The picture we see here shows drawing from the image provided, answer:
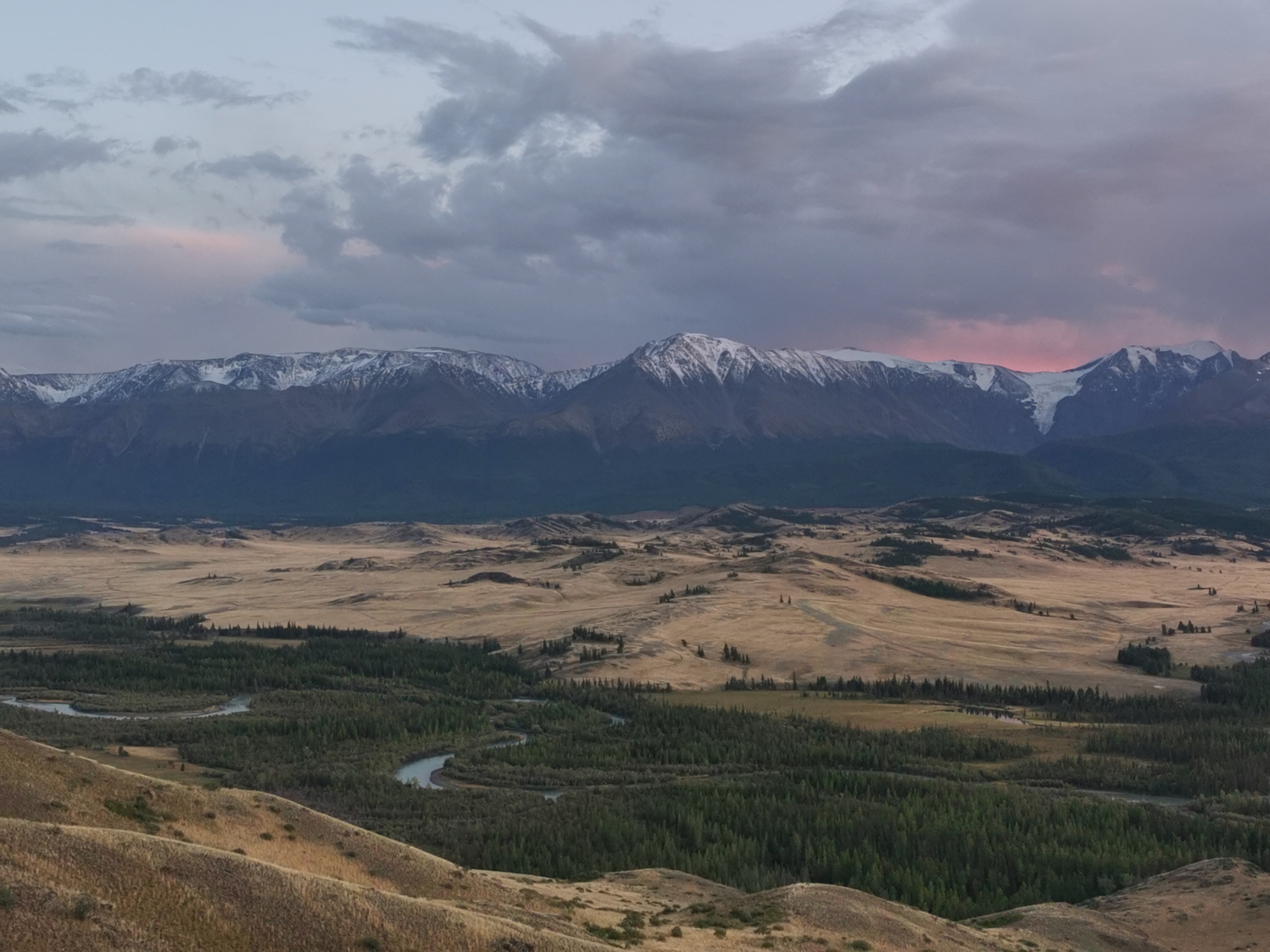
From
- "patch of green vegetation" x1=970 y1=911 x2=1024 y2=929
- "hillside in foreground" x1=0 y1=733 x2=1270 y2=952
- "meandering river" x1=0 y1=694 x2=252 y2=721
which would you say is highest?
"hillside in foreground" x1=0 y1=733 x2=1270 y2=952

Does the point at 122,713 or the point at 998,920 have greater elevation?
the point at 998,920

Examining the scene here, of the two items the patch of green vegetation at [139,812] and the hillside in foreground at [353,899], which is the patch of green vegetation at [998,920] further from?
the patch of green vegetation at [139,812]

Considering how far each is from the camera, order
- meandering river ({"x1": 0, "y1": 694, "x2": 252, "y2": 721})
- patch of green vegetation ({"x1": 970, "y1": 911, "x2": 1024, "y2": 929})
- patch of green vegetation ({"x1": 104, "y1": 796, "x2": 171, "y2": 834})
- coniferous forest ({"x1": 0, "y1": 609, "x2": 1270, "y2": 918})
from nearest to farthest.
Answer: patch of green vegetation ({"x1": 104, "y1": 796, "x2": 171, "y2": 834}), patch of green vegetation ({"x1": 970, "y1": 911, "x2": 1024, "y2": 929}), coniferous forest ({"x1": 0, "y1": 609, "x2": 1270, "y2": 918}), meandering river ({"x1": 0, "y1": 694, "x2": 252, "y2": 721})

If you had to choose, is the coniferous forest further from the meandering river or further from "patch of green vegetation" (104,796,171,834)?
"patch of green vegetation" (104,796,171,834)

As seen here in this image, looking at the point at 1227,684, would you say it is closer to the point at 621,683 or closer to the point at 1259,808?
the point at 1259,808

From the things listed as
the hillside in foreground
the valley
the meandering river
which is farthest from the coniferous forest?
the hillside in foreground

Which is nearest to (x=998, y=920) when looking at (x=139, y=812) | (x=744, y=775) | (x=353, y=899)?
(x=353, y=899)

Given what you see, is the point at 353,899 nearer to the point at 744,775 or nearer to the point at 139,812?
the point at 139,812
